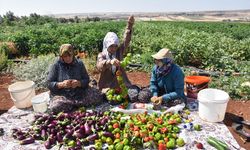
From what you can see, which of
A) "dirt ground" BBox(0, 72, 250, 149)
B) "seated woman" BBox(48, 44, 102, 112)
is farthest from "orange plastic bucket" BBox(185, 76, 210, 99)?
"seated woman" BBox(48, 44, 102, 112)

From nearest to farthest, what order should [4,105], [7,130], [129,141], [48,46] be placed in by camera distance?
[129,141] → [7,130] → [4,105] → [48,46]

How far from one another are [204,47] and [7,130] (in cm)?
606

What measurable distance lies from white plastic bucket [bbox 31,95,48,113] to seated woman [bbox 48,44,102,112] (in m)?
0.18

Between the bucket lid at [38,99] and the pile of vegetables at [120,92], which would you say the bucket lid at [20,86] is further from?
the pile of vegetables at [120,92]

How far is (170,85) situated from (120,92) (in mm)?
832

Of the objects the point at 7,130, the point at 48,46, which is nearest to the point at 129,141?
the point at 7,130

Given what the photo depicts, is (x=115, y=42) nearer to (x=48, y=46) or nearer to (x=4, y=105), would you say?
(x=4, y=105)

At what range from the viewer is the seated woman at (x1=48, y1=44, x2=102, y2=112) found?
484 centimetres

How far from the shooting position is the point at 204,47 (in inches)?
344

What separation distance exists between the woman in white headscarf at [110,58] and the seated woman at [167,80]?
63cm

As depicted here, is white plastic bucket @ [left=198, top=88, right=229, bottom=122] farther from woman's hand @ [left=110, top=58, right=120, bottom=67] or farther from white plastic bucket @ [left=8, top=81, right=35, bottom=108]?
white plastic bucket @ [left=8, top=81, right=35, bottom=108]

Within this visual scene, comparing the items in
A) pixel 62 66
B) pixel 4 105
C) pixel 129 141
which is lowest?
pixel 4 105

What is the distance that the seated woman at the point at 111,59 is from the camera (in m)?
5.12

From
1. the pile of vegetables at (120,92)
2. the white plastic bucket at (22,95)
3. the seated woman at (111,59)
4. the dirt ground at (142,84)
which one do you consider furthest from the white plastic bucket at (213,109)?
the white plastic bucket at (22,95)
